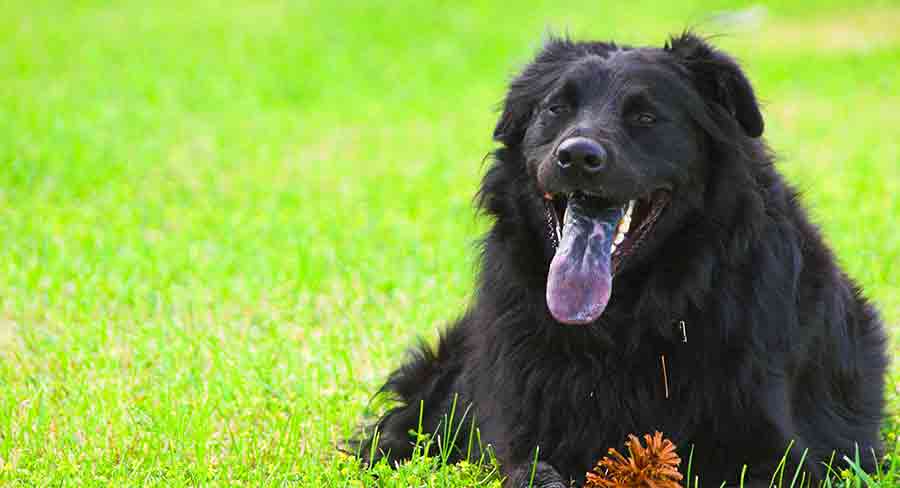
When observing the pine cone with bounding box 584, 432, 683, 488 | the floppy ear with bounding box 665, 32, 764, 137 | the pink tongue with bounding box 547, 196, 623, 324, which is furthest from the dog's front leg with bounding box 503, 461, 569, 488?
the floppy ear with bounding box 665, 32, 764, 137

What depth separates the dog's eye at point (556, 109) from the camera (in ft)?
15.2

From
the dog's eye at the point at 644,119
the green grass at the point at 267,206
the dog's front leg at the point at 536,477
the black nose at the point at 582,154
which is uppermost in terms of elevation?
the dog's eye at the point at 644,119

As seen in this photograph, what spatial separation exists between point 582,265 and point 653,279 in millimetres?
287

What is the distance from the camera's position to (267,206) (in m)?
10.3

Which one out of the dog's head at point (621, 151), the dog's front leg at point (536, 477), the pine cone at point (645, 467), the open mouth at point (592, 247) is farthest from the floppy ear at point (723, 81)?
the dog's front leg at point (536, 477)

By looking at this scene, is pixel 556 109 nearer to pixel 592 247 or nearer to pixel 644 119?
pixel 644 119

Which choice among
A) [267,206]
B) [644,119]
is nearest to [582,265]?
[644,119]

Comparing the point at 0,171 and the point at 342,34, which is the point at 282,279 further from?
the point at 342,34

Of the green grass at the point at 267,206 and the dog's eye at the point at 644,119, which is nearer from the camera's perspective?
the dog's eye at the point at 644,119

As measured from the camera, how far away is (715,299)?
4.45 m

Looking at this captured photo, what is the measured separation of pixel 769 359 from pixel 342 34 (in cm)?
1625

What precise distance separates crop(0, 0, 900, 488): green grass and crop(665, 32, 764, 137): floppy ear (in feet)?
2.61

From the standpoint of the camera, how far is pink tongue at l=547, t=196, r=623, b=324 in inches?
171

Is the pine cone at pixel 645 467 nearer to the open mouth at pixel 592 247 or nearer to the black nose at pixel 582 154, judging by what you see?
the open mouth at pixel 592 247
